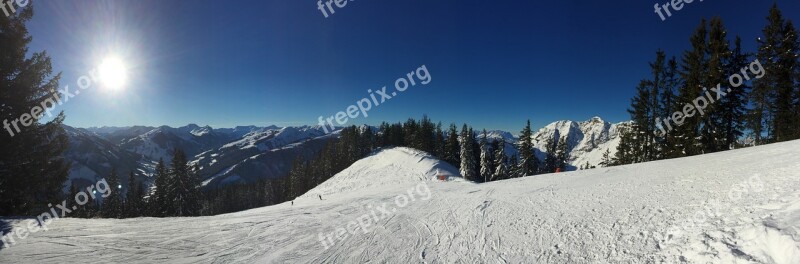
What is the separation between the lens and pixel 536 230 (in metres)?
10.2

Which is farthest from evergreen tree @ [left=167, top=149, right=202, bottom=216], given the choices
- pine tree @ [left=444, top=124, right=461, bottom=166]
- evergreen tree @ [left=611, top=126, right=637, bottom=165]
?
evergreen tree @ [left=611, top=126, right=637, bottom=165]

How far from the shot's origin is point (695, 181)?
37.6ft

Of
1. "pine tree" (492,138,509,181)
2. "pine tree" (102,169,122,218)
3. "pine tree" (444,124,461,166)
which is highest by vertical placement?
"pine tree" (444,124,461,166)

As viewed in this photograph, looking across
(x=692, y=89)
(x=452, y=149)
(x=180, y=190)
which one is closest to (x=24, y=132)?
(x=180, y=190)

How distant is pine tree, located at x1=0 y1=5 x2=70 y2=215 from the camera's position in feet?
47.6

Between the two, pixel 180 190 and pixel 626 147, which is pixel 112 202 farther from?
pixel 626 147

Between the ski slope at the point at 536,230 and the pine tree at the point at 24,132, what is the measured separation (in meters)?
6.33

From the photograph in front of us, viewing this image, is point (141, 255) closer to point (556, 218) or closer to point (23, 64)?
point (556, 218)

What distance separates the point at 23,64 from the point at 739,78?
46.9m

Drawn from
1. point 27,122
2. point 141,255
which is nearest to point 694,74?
point 141,255

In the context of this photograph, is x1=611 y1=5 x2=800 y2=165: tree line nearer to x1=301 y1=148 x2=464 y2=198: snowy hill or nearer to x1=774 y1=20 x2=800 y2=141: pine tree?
x1=774 y1=20 x2=800 y2=141: pine tree

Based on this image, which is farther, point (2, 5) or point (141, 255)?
point (2, 5)

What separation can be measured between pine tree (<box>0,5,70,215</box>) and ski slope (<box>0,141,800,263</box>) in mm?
6328

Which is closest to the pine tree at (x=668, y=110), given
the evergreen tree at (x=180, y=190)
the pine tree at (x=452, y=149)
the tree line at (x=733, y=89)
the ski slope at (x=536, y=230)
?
the tree line at (x=733, y=89)
